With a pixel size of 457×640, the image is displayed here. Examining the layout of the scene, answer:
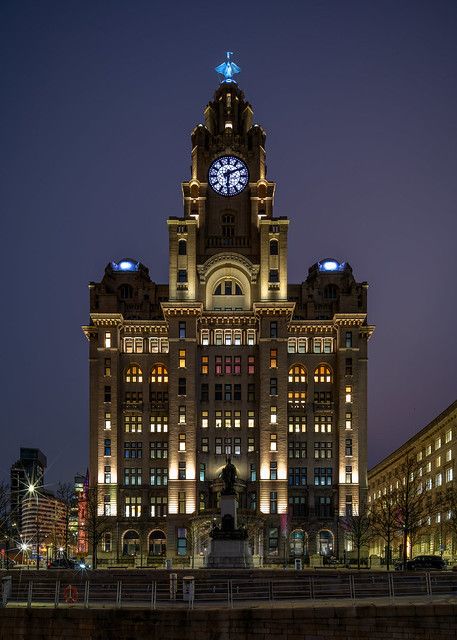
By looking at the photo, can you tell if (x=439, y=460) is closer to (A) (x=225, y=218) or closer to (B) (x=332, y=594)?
(A) (x=225, y=218)

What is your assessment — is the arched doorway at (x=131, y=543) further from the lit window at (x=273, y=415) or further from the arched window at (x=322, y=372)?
the arched window at (x=322, y=372)

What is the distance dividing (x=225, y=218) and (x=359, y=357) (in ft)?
114

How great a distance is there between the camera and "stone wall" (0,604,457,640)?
48094 mm

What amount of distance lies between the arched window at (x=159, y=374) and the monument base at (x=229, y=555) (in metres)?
78.1

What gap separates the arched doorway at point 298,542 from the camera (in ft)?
512

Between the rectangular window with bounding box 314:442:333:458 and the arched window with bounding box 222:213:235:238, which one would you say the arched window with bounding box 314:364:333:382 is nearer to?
the rectangular window with bounding box 314:442:333:458

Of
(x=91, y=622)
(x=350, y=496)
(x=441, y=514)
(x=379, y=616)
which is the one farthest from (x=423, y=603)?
(x=350, y=496)

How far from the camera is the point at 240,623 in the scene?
49406 mm

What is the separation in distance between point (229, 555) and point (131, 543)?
241 feet

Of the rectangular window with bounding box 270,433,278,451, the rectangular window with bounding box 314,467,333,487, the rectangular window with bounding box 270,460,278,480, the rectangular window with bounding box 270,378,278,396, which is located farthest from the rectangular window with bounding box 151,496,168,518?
the rectangular window with bounding box 314,467,333,487

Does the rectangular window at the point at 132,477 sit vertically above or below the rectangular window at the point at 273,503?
above

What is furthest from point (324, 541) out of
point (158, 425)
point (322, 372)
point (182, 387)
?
point (182, 387)

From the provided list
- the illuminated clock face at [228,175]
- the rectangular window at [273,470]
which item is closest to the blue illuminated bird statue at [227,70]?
the illuminated clock face at [228,175]

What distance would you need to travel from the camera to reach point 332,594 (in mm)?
58031
